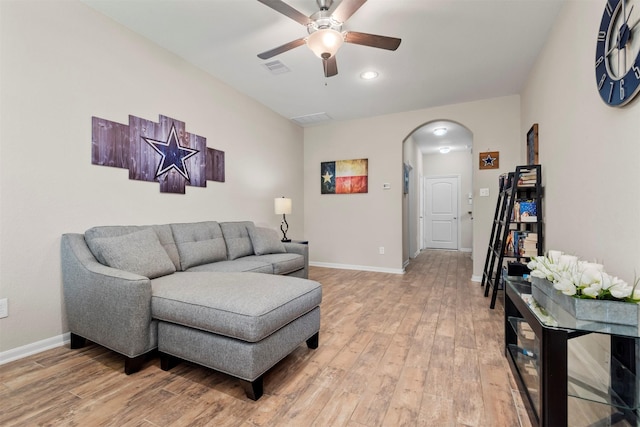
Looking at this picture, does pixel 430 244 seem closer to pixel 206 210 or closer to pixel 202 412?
pixel 206 210

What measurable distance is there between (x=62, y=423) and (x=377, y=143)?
4578mm

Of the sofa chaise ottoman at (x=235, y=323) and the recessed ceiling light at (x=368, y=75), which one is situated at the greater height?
the recessed ceiling light at (x=368, y=75)

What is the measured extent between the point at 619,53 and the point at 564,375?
156 cm

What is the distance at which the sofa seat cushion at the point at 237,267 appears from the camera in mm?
2600

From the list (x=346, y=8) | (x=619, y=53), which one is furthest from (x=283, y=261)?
(x=619, y=53)

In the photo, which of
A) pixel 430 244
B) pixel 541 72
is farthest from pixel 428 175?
pixel 541 72

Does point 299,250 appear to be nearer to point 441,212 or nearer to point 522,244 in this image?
point 522,244

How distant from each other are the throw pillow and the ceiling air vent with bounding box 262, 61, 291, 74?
1870 mm

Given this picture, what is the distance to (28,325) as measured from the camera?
1.93 m

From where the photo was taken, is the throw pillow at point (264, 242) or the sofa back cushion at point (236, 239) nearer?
the sofa back cushion at point (236, 239)

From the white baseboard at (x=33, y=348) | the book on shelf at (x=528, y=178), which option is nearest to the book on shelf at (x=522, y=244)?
the book on shelf at (x=528, y=178)

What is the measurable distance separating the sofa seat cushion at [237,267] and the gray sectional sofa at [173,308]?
0.38 meters

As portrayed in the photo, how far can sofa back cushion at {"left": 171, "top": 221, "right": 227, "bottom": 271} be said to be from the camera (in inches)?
105

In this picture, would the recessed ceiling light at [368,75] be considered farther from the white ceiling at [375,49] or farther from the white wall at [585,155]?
the white wall at [585,155]
